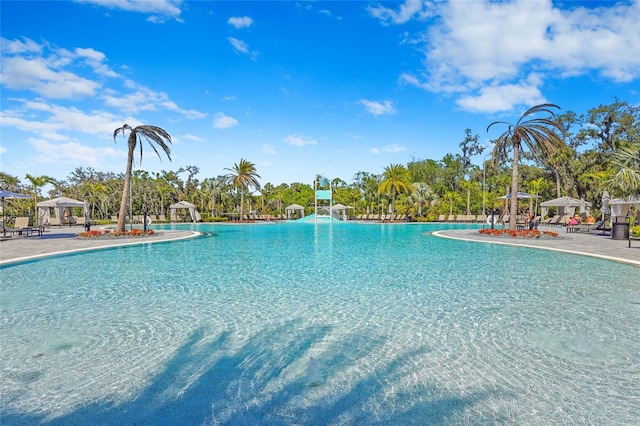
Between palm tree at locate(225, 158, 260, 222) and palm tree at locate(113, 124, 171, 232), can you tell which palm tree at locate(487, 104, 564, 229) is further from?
palm tree at locate(225, 158, 260, 222)

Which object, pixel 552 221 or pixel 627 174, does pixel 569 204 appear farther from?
pixel 627 174

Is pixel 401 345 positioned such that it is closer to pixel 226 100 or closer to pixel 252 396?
pixel 252 396

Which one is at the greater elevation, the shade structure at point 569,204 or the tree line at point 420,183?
the tree line at point 420,183

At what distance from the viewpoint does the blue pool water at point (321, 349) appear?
3037 millimetres

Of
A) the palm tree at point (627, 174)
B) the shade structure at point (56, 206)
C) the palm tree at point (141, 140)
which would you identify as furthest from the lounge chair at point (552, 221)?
the shade structure at point (56, 206)

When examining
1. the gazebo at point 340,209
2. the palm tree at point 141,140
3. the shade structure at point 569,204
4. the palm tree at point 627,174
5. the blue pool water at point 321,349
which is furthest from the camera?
the gazebo at point 340,209

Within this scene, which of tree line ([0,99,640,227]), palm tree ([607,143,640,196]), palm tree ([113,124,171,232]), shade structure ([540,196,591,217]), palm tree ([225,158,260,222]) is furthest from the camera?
palm tree ([225,158,260,222])

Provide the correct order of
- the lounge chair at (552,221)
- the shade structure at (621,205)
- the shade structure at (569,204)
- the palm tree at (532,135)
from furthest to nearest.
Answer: the lounge chair at (552,221) < the shade structure at (569,204) < the palm tree at (532,135) < the shade structure at (621,205)

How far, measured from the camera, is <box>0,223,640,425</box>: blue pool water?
304 cm

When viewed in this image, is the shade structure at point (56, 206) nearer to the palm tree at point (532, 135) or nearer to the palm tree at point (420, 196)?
the palm tree at point (532, 135)

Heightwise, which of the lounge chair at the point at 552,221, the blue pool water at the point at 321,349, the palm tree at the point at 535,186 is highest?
the palm tree at the point at 535,186

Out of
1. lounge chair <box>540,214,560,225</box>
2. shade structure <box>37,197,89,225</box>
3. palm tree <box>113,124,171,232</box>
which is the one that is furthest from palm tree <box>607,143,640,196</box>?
shade structure <box>37,197,89,225</box>

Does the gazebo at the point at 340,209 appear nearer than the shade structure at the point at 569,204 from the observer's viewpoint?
No

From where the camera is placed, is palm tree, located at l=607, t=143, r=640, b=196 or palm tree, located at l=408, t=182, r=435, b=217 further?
palm tree, located at l=408, t=182, r=435, b=217
